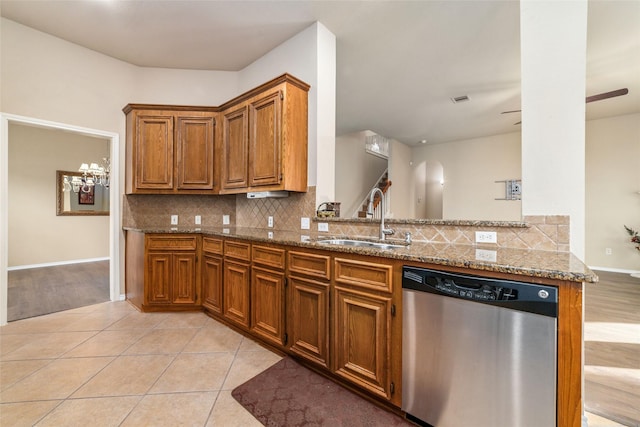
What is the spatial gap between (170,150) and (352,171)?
4826mm

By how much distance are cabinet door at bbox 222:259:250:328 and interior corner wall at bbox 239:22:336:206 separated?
3.36 feet

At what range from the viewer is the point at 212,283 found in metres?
2.86

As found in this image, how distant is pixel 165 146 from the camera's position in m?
3.37

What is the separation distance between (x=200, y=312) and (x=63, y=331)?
3.92 ft

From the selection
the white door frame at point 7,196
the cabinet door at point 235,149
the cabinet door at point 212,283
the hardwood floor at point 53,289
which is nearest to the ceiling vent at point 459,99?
the cabinet door at point 235,149

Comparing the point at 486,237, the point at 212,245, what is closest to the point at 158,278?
the point at 212,245

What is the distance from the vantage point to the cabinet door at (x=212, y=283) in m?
2.75

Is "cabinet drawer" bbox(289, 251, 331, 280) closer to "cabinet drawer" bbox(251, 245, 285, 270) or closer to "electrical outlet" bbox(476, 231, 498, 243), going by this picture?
"cabinet drawer" bbox(251, 245, 285, 270)

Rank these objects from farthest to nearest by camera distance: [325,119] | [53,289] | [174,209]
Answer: [53,289] < [174,209] < [325,119]

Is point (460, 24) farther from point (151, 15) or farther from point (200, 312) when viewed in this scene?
point (200, 312)

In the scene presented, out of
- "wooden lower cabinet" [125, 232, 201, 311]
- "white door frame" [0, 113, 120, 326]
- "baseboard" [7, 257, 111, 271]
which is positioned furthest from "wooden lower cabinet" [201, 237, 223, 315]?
"baseboard" [7, 257, 111, 271]

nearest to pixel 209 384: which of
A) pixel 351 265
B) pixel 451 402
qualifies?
pixel 351 265

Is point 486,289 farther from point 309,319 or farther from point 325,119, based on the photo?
point 325,119

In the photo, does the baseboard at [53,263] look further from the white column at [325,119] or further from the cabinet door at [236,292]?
the white column at [325,119]
